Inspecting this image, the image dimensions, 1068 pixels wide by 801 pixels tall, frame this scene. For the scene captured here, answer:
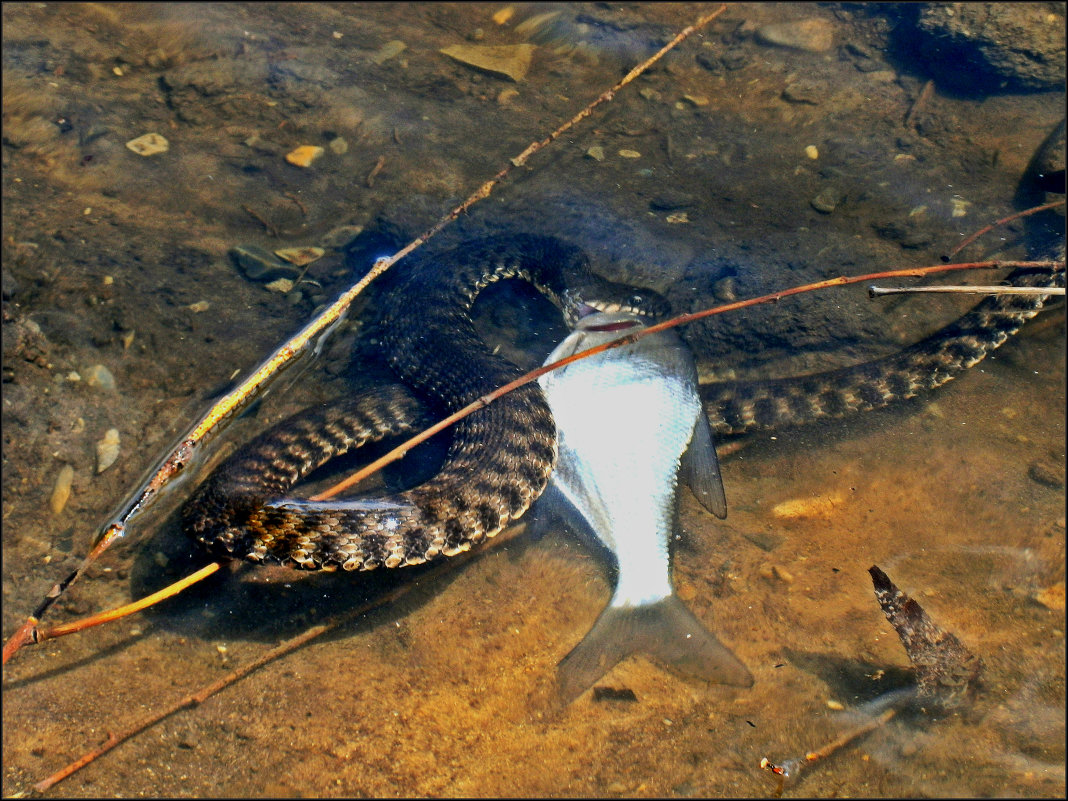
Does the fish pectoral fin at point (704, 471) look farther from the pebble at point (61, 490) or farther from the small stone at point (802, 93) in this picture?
the small stone at point (802, 93)

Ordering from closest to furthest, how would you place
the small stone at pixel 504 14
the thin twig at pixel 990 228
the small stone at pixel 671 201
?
the thin twig at pixel 990 228 → the small stone at pixel 671 201 → the small stone at pixel 504 14

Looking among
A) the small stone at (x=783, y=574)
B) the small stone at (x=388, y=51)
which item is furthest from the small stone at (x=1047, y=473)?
the small stone at (x=388, y=51)

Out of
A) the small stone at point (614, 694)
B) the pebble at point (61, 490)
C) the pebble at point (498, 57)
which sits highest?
the pebble at point (498, 57)

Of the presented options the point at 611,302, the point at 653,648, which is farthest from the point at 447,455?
the point at 611,302

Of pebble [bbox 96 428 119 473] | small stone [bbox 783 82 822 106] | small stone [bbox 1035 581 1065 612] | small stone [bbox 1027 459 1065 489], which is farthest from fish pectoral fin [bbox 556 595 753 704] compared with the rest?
small stone [bbox 783 82 822 106]

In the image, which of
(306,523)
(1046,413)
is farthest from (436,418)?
(1046,413)
